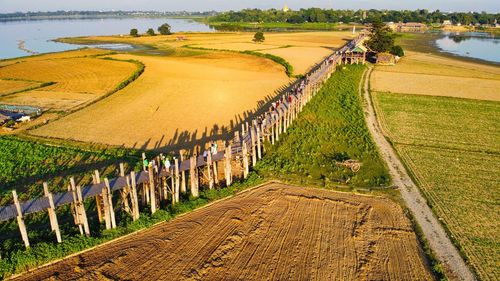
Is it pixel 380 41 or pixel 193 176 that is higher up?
pixel 380 41

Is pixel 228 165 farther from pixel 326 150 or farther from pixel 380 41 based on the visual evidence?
pixel 380 41

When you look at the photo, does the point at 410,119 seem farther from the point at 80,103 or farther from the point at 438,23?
the point at 438,23

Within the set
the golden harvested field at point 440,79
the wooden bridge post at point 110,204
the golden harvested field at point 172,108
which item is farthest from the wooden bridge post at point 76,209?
the golden harvested field at point 440,79

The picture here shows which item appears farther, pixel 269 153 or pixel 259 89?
pixel 259 89

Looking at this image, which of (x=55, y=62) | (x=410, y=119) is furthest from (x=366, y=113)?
(x=55, y=62)

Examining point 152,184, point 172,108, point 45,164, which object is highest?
point 152,184

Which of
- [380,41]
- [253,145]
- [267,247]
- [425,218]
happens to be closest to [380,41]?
[380,41]

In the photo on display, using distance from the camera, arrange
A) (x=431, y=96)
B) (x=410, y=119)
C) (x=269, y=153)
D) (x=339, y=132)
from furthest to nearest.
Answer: (x=431, y=96) → (x=410, y=119) → (x=339, y=132) → (x=269, y=153)
